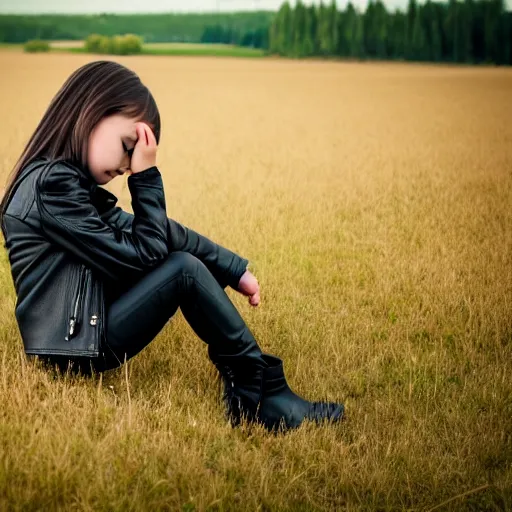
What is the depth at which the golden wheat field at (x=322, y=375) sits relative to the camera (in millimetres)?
2900

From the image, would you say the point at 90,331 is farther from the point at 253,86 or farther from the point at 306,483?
the point at 253,86

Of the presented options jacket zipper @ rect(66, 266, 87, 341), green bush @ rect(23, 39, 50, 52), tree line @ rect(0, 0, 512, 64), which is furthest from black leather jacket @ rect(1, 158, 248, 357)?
green bush @ rect(23, 39, 50, 52)

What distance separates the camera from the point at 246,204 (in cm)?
827

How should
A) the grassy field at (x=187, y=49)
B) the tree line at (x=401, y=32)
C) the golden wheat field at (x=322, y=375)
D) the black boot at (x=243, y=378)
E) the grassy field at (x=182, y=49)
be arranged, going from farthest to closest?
the grassy field at (x=187, y=49), the grassy field at (x=182, y=49), the tree line at (x=401, y=32), the black boot at (x=243, y=378), the golden wheat field at (x=322, y=375)

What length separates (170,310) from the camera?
10.9 ft

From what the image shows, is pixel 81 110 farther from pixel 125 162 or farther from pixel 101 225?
pixel 101 225

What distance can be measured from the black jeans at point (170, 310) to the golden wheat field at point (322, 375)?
231 millimetres

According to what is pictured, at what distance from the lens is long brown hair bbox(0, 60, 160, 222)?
10.3 feet

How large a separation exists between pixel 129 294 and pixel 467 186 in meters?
7.30

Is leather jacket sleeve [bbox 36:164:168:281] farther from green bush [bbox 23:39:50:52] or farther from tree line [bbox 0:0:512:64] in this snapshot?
green bush [bbox 23:39:50:52]

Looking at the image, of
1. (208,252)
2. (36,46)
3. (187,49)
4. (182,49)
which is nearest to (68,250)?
(208,252)

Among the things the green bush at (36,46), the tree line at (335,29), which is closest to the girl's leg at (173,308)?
the tree line at (335,29)

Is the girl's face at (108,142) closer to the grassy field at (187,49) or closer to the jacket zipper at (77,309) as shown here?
the jacket zipper at (77,309)

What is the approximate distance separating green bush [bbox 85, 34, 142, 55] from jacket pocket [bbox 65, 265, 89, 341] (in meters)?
65.1
